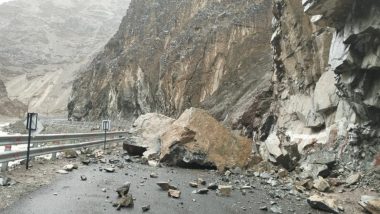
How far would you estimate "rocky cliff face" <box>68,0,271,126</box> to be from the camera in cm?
3584

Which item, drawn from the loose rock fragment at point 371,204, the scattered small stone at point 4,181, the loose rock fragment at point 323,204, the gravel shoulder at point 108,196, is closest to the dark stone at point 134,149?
the gravel shoulder at point 108,196

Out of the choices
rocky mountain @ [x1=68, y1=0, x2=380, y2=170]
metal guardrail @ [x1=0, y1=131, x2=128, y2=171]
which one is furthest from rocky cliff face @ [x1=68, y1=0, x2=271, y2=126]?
metal guardrail @ [x1=0, y1=131, x2=128, y2=171]

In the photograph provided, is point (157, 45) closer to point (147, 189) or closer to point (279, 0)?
point (279, 0)

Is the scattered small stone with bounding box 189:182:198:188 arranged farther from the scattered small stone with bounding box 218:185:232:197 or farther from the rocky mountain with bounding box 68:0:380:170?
the rocky mountain with bounding box 68:0:380:170

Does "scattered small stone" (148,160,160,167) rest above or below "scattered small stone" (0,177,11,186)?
below

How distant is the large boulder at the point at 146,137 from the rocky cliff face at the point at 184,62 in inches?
209

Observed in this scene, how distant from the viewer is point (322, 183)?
1077 cm

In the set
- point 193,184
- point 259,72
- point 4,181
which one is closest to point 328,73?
point 193,184

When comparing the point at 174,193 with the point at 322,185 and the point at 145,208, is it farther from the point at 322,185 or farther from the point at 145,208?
the point at 322,185

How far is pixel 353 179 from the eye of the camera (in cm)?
1089

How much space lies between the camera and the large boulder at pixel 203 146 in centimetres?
1570

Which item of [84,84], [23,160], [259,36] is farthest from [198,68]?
[84,84]

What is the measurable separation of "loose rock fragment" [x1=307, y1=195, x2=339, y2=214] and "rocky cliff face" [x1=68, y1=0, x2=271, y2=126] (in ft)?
47.5

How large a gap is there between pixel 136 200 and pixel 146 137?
10.7 m
